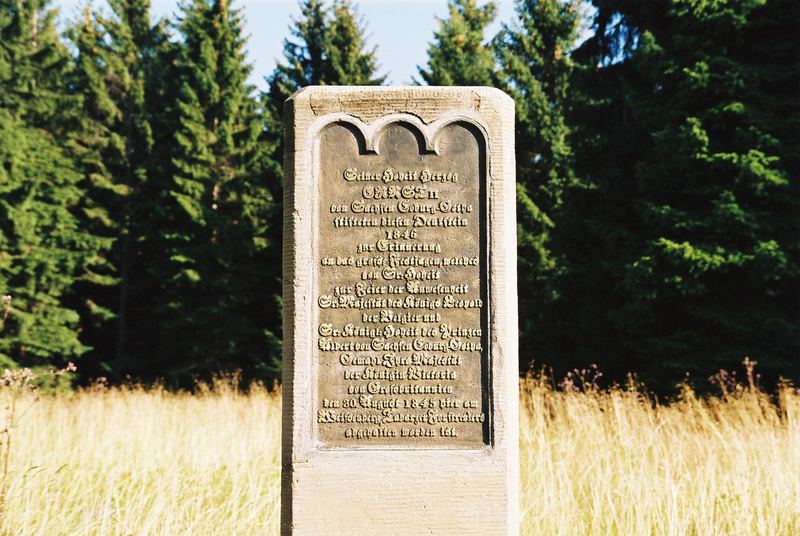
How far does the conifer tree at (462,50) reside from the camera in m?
21.9

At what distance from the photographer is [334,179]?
4121 millimetres

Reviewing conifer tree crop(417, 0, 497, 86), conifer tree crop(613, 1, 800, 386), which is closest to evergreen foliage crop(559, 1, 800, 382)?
conifer tree crop(613, 1, 800, 386)

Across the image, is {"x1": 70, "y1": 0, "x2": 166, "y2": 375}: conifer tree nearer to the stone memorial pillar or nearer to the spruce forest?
the spruce forest

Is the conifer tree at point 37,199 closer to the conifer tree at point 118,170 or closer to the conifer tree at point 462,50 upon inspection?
the conifer tree at point 118,170

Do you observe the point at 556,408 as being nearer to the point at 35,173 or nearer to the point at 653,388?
the point at 653,388

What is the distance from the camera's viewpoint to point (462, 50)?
949 inches

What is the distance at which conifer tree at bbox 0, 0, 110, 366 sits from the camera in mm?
19641

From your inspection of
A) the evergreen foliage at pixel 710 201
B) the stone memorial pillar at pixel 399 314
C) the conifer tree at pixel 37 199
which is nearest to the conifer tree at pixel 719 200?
the evergreen foliage at pixel 710 201

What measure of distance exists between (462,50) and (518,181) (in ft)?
20.0

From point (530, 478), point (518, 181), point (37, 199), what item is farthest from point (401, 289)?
point (37, 199)

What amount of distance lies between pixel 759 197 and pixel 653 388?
329cm

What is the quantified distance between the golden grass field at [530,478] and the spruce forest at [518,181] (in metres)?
3.12

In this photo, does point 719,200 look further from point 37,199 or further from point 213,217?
point 37,199

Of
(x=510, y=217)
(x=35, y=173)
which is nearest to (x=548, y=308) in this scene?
(x=510, y=217)
